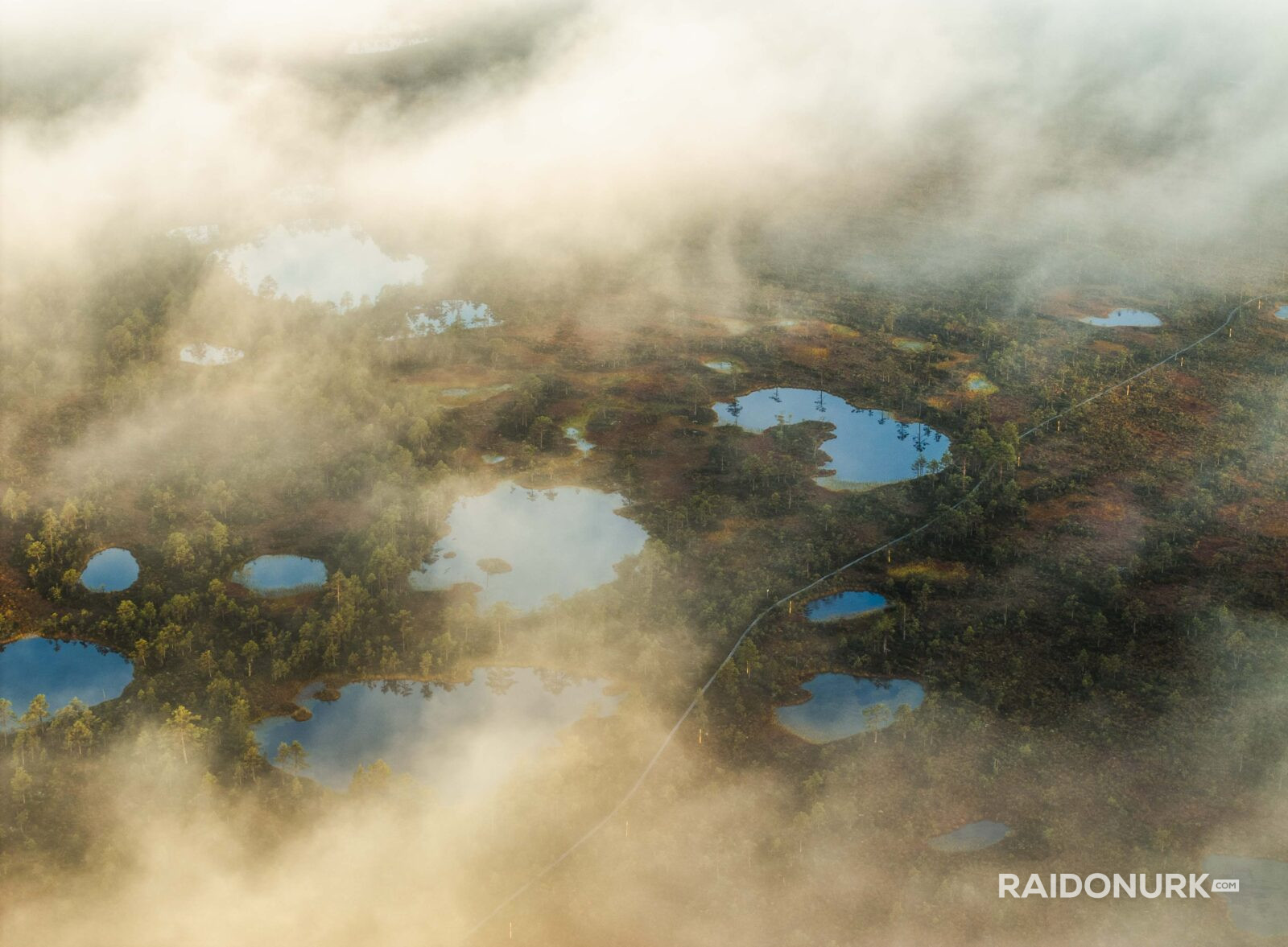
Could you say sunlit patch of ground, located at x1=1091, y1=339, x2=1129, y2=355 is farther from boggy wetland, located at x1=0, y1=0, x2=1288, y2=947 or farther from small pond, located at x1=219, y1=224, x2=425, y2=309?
small pond, located at x1=219, y1=224, x2=425, y2=309

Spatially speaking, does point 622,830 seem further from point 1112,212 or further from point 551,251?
point 1112,212

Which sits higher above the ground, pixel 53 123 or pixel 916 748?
pixel 53 123

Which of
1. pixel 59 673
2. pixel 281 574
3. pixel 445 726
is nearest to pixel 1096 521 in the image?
pixel 445 726

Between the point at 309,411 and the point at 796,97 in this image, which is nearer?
the point at 309,411

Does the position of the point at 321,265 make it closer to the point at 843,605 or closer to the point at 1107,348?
the point at 1107,348

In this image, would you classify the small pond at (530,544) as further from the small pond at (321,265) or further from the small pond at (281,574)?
the small pond at (321,265)

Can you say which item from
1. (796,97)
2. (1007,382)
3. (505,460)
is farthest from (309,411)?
(796,97)
